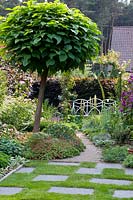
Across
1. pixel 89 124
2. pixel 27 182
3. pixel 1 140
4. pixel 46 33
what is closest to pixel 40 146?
pixel 1 140

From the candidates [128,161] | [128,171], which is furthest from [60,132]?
[128,171]

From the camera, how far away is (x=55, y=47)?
23.6 feet

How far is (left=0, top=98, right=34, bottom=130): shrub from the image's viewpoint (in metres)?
8.96

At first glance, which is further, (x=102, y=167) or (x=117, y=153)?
(x=117, y=153)

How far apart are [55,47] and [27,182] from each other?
119 inches

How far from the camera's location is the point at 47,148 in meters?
6.51

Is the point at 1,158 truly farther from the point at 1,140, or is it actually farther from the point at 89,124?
the point at 89,124

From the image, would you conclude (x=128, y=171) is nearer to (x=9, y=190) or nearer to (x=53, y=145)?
(x=53, y=145)

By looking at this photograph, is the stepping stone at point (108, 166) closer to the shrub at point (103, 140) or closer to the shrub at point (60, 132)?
the shrub at point (60, 132)

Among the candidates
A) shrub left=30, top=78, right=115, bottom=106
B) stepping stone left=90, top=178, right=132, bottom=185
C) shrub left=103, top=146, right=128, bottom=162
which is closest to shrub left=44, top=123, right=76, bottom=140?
shrub left=103, top=146, right=128, bottom=162

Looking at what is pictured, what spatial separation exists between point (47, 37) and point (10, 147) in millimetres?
2088

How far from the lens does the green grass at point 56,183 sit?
4.29 metres

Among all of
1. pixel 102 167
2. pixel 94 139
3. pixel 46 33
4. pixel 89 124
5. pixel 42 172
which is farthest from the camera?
pixel 89 124

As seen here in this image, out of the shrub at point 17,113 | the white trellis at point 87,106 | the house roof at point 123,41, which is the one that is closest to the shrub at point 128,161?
the shrub at point 17,113
